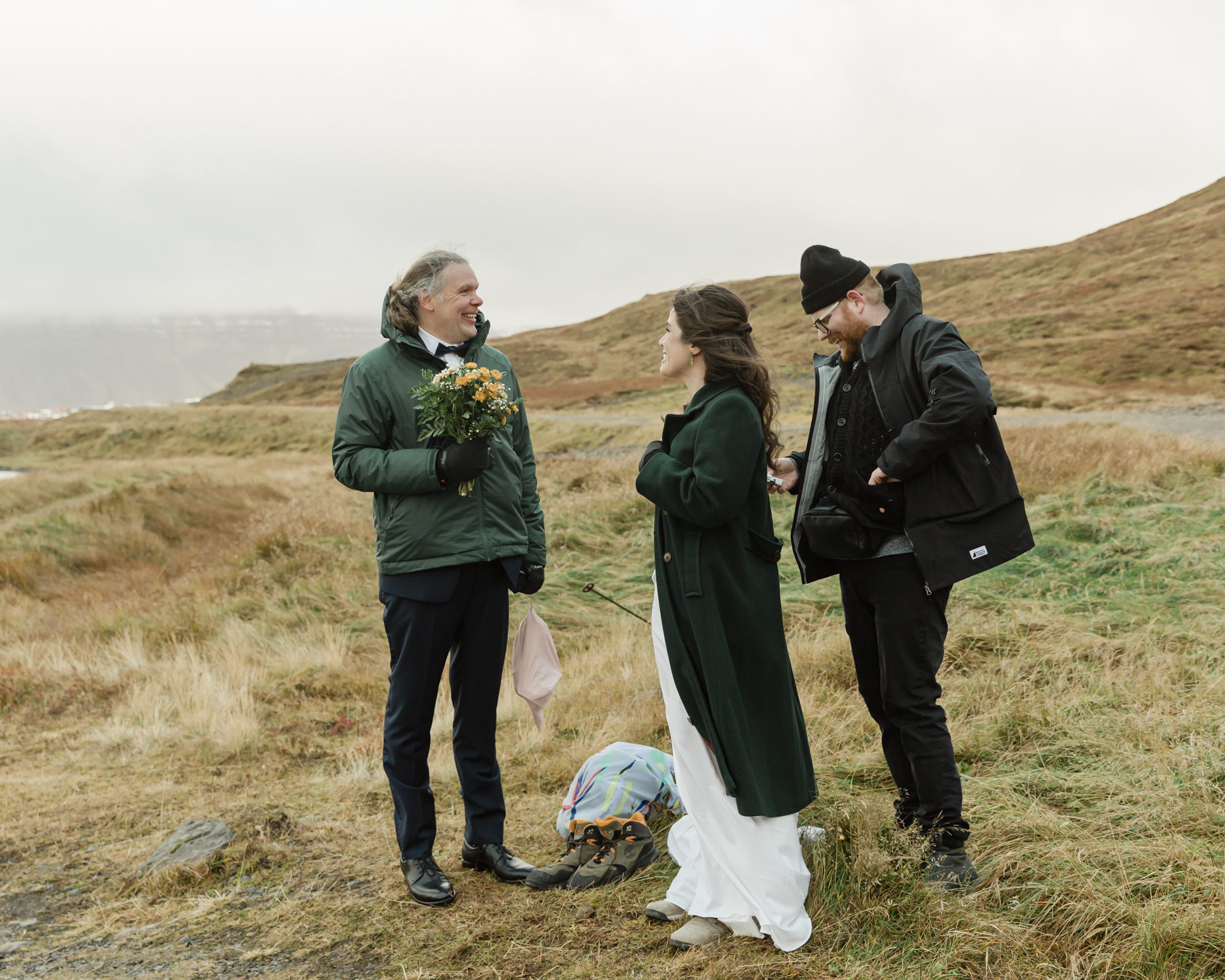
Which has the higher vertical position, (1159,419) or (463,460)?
(463,460)

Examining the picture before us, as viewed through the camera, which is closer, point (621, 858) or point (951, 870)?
point (951, 870)


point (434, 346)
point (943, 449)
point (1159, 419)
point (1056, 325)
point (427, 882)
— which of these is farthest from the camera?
point (1056, 325)

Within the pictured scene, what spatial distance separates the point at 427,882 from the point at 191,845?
4.39 ft

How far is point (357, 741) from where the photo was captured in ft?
17.1

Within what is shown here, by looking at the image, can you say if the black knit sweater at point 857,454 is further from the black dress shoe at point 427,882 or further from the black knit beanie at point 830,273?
the black dress shoe at point 427,882

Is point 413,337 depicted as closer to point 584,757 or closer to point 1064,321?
point 584,757

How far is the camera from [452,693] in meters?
3.23

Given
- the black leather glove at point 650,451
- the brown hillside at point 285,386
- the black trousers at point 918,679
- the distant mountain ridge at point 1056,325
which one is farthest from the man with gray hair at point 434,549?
the brown hillside at point 285,386

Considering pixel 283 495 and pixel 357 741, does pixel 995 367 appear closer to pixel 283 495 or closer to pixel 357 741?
pixel 283 495

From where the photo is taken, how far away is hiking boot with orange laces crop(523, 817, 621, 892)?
3.13 meters

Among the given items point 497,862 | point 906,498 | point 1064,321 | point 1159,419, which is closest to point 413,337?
point 906,498

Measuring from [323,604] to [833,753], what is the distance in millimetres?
5645

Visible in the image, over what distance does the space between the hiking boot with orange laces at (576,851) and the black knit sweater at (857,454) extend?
1.49m

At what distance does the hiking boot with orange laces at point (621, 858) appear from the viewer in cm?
310
